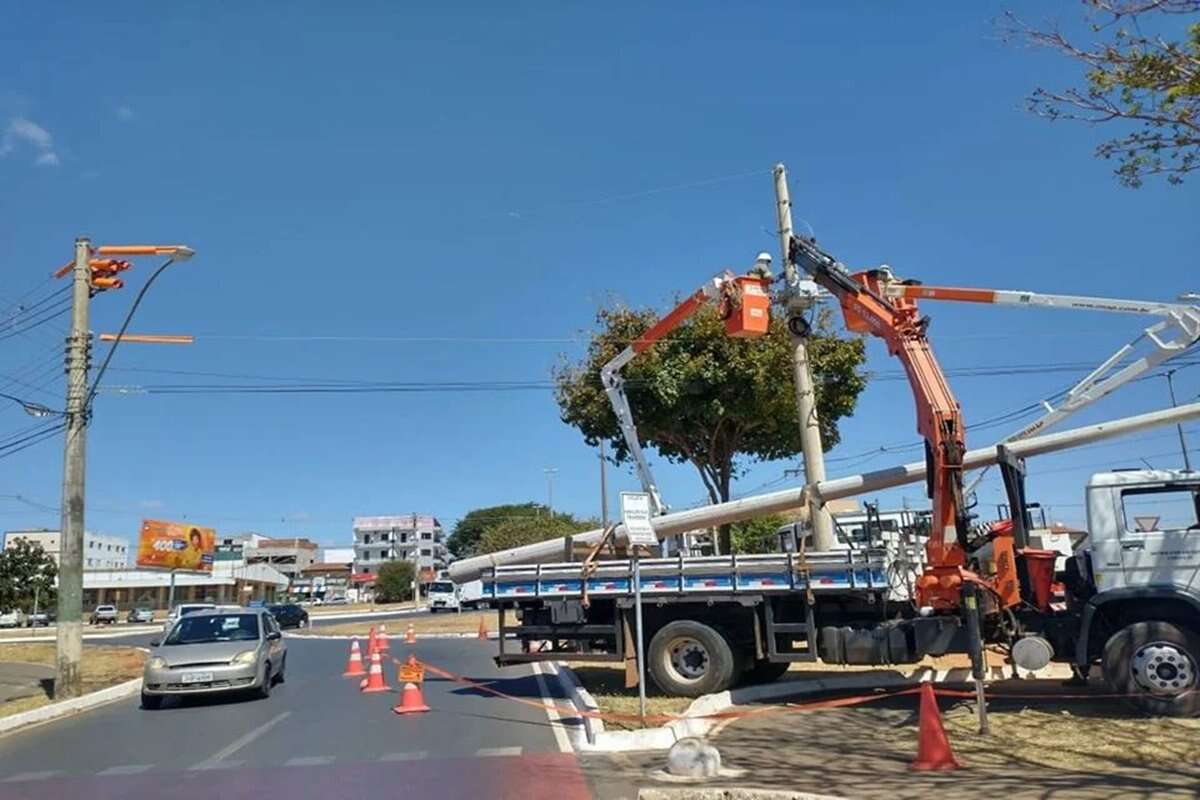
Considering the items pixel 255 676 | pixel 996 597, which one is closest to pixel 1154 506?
pixel 996 597

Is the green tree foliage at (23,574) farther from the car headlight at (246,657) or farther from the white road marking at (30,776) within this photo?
the white road marking at (30,776)

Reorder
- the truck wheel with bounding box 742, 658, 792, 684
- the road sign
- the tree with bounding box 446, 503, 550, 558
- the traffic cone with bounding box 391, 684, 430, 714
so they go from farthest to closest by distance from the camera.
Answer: the tree with bounding box 446, 503, 550, 558 → the truck wheel with bounding box 742, 658, 792, 684 → the traffic cone with bounding box 391, 684, 430, 714 → the road sign

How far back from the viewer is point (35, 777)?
9.54 metres

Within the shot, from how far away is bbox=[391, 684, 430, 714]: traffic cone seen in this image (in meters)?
13.0

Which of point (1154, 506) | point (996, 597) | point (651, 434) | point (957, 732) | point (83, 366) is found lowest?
point (957, 732)

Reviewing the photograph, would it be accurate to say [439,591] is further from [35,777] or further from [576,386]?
[35,777]

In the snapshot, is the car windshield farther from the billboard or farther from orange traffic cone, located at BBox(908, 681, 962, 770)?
the billboard

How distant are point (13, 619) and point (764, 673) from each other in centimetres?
7801

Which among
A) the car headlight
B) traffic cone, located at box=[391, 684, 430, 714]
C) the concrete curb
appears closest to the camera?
traffic cone, located at box=[391, 684, 430, 714]

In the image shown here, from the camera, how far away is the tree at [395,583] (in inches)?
3873

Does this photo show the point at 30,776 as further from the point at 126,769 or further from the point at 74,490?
the point at 74,490

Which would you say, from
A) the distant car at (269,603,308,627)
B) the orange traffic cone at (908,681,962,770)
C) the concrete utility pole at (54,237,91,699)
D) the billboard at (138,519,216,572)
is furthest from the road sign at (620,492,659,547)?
the billboard at (138,519,216,572)

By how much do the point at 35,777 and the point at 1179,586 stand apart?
38.0 feet

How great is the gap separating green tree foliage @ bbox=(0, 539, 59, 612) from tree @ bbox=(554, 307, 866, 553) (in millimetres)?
52803
